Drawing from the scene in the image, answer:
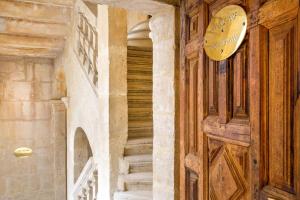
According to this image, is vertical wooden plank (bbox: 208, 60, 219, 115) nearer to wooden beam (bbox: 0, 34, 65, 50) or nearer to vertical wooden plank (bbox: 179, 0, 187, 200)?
vertical wooden plank (bbox: 179, 0, 187, 200)

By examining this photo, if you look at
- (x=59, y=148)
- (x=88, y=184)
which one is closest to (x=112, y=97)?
(x=88, y=184)

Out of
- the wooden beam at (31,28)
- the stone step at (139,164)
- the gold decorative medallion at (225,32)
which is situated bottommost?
the stone step at (139,164)

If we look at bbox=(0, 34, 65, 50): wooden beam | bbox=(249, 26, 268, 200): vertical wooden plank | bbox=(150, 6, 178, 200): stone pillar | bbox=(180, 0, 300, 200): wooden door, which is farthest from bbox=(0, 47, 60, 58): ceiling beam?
bbox=(249, 26, 268, 200): vertical wooden plank

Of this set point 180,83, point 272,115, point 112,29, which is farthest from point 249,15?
point 112,29

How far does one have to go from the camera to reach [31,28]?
19.5 feet

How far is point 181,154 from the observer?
1.78 m

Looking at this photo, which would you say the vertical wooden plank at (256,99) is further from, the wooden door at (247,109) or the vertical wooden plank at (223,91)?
the vertical wooden plank at (223,91)

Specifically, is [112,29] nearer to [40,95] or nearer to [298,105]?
[298,105]

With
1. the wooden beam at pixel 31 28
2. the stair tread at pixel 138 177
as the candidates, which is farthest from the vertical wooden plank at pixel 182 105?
the wooden beam at pixel 31 28

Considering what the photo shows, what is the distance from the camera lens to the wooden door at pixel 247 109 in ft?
3.32

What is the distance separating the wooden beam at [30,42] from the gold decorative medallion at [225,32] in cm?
566

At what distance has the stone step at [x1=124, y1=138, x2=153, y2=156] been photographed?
3.96 metres

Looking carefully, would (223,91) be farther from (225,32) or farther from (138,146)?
(138,146)

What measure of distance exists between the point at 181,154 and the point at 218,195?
1.43ft
